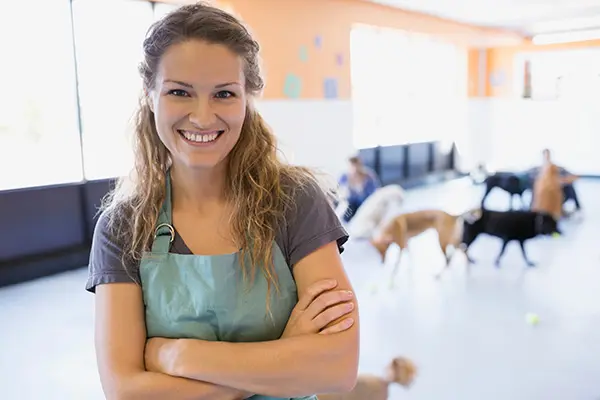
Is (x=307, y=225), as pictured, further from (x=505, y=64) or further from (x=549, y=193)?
(x=505, y=64)

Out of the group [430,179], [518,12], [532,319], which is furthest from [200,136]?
[518,12]

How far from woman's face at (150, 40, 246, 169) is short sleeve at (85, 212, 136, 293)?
212 millimetres

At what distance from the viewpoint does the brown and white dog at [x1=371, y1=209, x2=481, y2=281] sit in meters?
4.22

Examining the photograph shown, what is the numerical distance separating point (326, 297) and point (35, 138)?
451 cm

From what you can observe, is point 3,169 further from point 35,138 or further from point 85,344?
point 85,344

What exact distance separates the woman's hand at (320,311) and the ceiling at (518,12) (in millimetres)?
7247

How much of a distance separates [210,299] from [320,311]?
0.20 meters

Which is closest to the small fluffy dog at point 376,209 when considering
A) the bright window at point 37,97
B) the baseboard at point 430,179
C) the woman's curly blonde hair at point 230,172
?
the bright window at point 37,97

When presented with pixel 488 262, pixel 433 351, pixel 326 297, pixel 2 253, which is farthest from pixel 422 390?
pixel 2 253

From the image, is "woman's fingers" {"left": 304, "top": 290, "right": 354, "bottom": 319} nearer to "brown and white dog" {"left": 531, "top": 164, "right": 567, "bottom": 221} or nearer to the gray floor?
the gray floor

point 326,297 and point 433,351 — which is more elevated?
point 326,297

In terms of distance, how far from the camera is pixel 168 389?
100 cm

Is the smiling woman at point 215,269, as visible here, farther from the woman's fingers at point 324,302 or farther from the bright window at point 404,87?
the bright window at point 404,87

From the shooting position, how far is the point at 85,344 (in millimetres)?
3307
